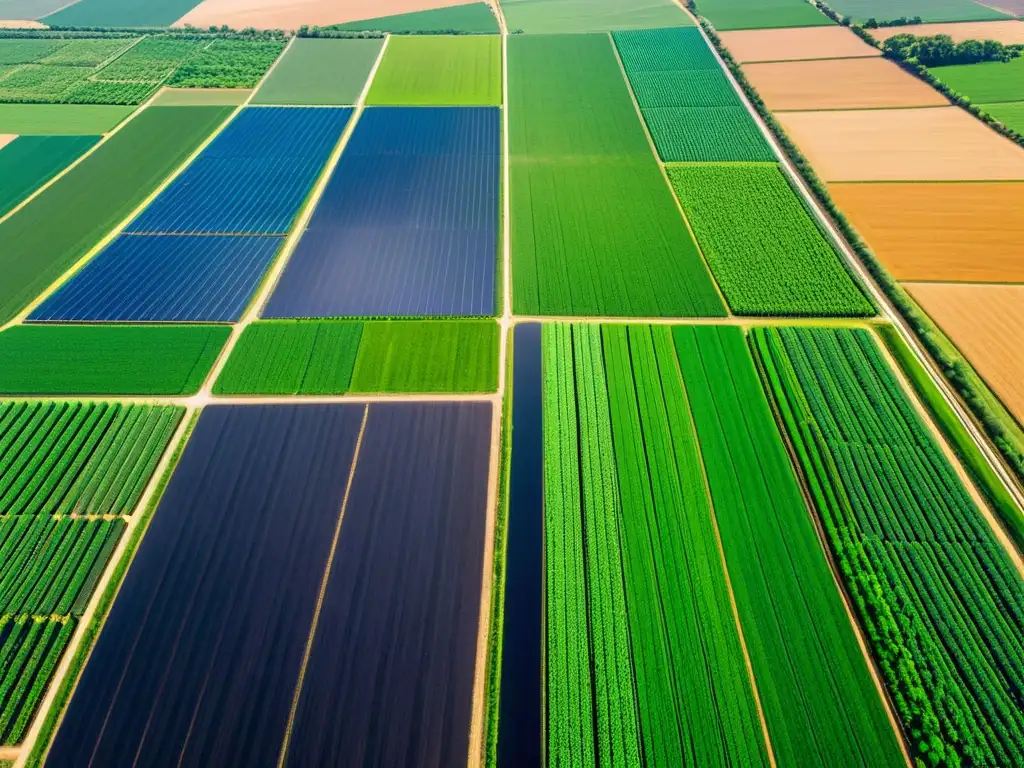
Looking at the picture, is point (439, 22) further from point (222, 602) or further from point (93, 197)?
point (222, 602)

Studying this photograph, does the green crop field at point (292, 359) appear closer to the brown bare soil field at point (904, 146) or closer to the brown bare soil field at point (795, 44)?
the brown bare soil field at point (904, 146)

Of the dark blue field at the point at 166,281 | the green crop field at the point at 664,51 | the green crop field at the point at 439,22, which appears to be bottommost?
the dark blue field at the point at 166,281

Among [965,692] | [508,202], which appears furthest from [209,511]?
[965,692]

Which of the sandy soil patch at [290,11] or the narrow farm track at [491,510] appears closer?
the narrow farm track at [491,510]

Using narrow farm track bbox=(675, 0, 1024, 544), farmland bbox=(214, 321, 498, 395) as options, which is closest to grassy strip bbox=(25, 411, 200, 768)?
farmland bbox=(214, 321, 498, 395)

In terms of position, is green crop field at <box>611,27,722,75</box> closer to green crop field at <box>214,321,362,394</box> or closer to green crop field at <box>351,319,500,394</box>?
green crop field at <box>351,319,500,394</box>

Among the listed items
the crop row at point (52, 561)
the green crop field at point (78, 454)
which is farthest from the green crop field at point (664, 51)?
the crop row at point (52, 561)

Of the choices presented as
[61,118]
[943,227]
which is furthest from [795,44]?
[61,118]
